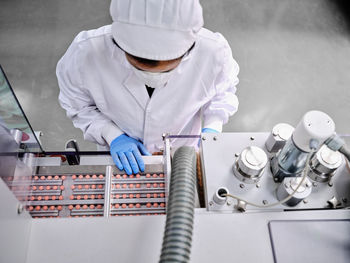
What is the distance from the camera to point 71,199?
1062 millimetres

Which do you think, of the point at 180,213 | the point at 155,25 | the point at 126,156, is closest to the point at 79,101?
the point at 126,156

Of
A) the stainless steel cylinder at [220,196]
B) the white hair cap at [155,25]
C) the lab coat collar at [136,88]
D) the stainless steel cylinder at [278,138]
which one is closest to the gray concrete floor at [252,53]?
the lab coat collar at [136,88]

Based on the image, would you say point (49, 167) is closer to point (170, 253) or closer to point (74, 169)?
point (74, 169)

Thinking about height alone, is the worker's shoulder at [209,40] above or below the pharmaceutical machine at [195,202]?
above

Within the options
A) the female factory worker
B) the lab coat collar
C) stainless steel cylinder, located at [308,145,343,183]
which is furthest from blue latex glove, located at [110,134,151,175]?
stainless steel cylinder, located at [308,145,343,183]

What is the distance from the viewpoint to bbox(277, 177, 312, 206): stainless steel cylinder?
35.0 inches

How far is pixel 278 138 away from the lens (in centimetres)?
97

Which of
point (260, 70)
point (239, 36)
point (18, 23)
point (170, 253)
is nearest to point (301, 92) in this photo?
point (260, 70)

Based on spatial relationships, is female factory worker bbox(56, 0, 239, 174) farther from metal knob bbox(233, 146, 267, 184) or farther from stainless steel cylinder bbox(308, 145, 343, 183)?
stainless steel cylinder bbox(308, 145, 343, 183)

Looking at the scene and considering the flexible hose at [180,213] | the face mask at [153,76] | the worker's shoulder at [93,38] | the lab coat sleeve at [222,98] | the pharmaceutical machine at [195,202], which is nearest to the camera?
the flexible hose at [180,213]

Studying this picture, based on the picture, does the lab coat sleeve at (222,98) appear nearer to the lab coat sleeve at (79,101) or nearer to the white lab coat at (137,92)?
the white lab coat at (137,92)

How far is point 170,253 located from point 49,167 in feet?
2.20

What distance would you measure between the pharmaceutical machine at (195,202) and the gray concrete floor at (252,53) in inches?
65.8

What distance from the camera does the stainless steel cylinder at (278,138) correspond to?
3.18ft
